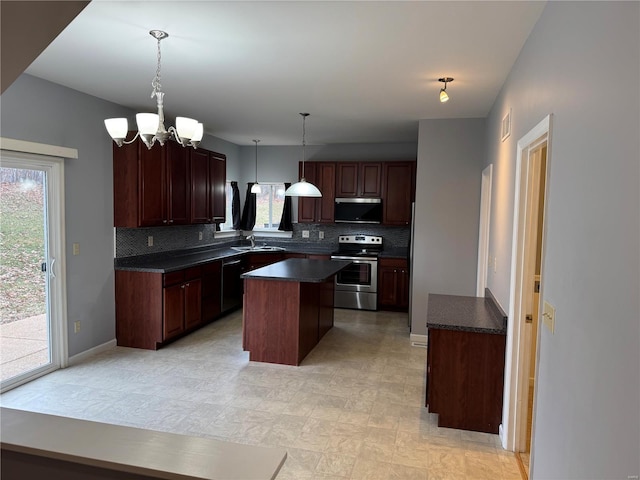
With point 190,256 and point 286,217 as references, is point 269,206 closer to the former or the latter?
point 286,217

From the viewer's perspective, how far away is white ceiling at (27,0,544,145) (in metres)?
2.33

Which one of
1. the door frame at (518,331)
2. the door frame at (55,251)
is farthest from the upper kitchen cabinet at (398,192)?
the door frame at (55,251)

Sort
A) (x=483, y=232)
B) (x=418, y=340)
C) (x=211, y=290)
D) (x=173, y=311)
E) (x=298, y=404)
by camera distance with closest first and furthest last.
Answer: (x=298, y=404) → (x=483, y=232) → (x=173, y=311) → (x=418, y=340) → (x=211, y=290)

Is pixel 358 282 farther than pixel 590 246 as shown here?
Yes

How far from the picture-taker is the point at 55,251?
3.90 m

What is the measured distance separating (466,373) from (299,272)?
1991 millimetres

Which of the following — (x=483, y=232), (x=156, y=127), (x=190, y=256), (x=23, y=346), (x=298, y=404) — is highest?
(x=156, y=127)

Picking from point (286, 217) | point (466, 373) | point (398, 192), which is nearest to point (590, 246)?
point (466, 373)

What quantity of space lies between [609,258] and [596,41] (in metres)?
0.74

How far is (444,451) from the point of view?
2.75 m

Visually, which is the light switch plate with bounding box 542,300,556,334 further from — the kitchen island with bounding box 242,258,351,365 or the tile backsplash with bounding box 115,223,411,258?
the tile backsplash with bounding box 115,223,411,258

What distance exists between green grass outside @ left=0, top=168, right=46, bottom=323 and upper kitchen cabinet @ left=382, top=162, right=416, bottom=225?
4.57 meters

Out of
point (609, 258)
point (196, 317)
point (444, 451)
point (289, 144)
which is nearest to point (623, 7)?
point (609, 258)

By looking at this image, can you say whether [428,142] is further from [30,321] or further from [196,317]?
[30,321]
